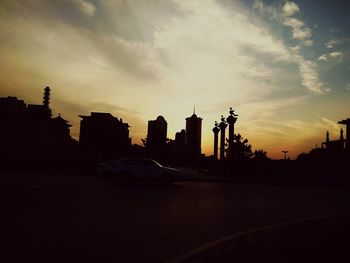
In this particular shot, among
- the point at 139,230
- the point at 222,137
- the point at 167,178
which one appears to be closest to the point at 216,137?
the point at 222,137

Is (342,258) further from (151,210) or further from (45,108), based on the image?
(45,108)

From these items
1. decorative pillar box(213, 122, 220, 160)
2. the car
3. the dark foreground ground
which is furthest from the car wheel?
decorative pillar box(213, 122, 220, 160)

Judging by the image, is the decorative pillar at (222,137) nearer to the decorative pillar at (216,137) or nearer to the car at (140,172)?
the decorative pillar at (216,137)

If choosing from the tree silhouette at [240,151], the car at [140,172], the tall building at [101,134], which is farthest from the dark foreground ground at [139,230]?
the tall building at [101,134]

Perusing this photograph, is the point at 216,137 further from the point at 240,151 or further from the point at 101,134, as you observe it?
the point at 101,134

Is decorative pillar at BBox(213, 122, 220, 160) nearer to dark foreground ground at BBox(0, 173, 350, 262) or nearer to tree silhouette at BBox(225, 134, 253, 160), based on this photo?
tree silhouette at BBox(225, 134, 253, 160)

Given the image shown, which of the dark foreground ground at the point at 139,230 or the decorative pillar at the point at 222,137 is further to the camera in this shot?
the decorative pillar at the point at 222,137

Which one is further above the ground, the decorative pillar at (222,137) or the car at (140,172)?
the decorative pillar at (222,137)

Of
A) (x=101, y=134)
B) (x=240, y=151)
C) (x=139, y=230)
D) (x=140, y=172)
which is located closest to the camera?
(x=139, y=230)

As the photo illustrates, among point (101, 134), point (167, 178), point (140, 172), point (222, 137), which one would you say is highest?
point (101, 134)

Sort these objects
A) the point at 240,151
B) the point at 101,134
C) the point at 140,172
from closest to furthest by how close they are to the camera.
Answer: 1. the point at 140,172
2. the point at 240,151
3. the point at 101,134

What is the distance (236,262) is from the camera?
6355 mm

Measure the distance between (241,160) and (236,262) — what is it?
1545 inches

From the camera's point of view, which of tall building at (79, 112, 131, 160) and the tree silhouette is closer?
the tree silhouette
